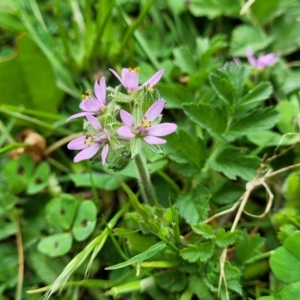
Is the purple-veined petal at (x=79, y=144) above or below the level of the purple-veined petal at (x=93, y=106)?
below

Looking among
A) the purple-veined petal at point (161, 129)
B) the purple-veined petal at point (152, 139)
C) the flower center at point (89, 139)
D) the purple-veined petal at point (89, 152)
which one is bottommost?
the purple-veined petal at point (152, 139)

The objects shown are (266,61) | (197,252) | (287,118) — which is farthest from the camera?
(266,61)

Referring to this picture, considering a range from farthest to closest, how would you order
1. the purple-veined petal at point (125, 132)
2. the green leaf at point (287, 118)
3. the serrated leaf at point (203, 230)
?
the green leaf at point (287, 118)
the serrated leaf at point (203, 230)
the purple-veined petal at point (125, 132)

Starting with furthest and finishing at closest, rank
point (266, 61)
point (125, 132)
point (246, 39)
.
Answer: point (246, 39) → point (266, 61) → point (125, 132)

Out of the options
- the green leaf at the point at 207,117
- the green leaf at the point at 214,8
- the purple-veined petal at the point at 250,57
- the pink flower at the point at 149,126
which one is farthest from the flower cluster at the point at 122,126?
the green leaf at the point at 214,8

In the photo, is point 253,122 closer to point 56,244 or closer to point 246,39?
point 246,39

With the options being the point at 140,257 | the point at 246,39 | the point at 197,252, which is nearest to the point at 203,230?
the point at 197,252

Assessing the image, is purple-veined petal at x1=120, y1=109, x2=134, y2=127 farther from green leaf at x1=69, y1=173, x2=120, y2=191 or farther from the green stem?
green leaf at x1=69, y1=173, x2=120, y2=191

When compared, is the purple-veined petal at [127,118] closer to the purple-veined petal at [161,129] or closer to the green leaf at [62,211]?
the purple-veined petal at [161,129]

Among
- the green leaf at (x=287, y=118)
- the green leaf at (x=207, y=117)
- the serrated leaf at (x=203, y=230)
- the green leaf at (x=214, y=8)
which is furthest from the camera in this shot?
the green leaf at (x=214, y=8)
